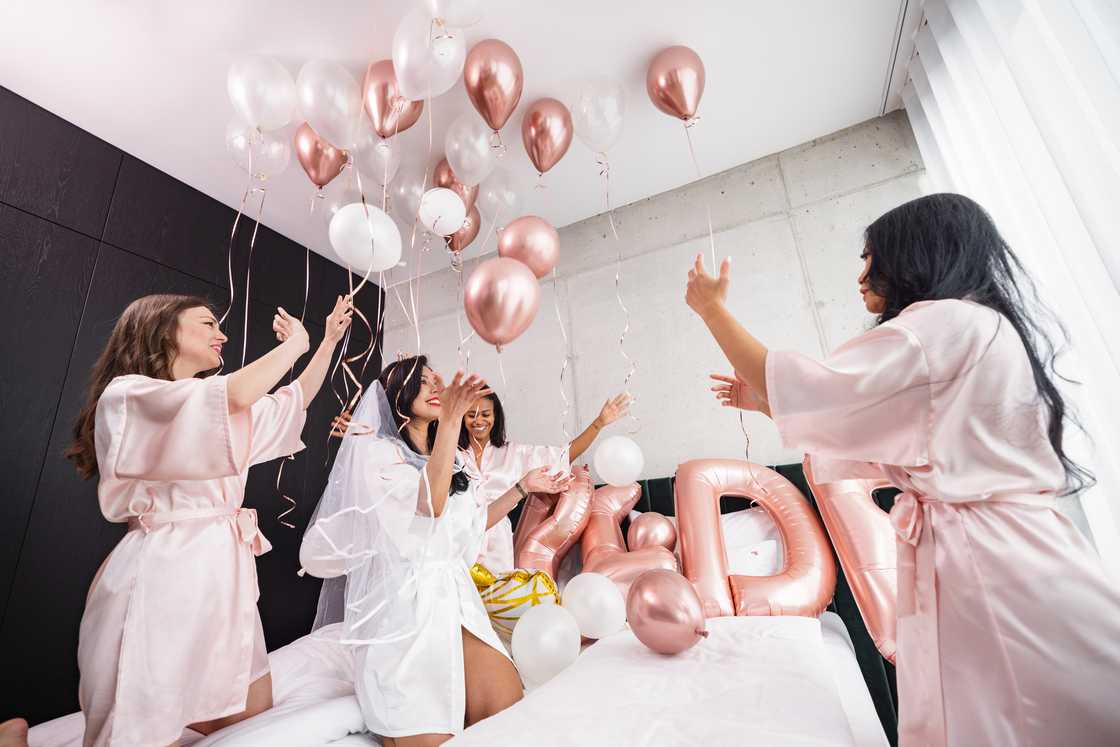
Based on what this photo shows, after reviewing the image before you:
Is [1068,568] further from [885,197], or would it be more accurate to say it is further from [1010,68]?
[885,197]

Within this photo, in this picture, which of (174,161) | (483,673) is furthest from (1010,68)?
(174,161)

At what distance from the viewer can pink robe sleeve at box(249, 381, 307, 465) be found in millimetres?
1421

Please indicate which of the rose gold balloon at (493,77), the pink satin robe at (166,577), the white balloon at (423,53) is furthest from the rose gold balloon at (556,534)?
the white balloon at (423,53)

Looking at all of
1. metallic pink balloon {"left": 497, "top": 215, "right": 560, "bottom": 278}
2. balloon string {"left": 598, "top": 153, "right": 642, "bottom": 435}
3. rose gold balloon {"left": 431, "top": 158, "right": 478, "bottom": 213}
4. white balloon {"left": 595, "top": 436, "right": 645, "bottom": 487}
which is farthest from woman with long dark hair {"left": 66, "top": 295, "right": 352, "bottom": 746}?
→ balloon string {"left": 598, "top": 153, "right": 642, "bottom": 435}

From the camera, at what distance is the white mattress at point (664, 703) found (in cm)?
88

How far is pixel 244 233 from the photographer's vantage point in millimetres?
2889

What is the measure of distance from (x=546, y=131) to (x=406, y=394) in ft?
3.91

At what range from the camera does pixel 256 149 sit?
1.97m

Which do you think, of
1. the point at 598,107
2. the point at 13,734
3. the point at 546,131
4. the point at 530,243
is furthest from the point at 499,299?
the point at 13,734

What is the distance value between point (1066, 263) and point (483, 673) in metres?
1.93

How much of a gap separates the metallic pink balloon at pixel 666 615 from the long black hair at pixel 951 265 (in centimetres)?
84

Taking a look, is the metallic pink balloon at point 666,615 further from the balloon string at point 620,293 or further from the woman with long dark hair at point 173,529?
the balloon string at point 620,293

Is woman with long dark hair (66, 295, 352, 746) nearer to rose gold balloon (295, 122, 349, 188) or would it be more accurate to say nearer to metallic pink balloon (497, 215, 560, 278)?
metallic pink balloon (497, 215, 560, 278)

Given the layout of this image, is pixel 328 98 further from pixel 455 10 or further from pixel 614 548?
pixel 614 548
